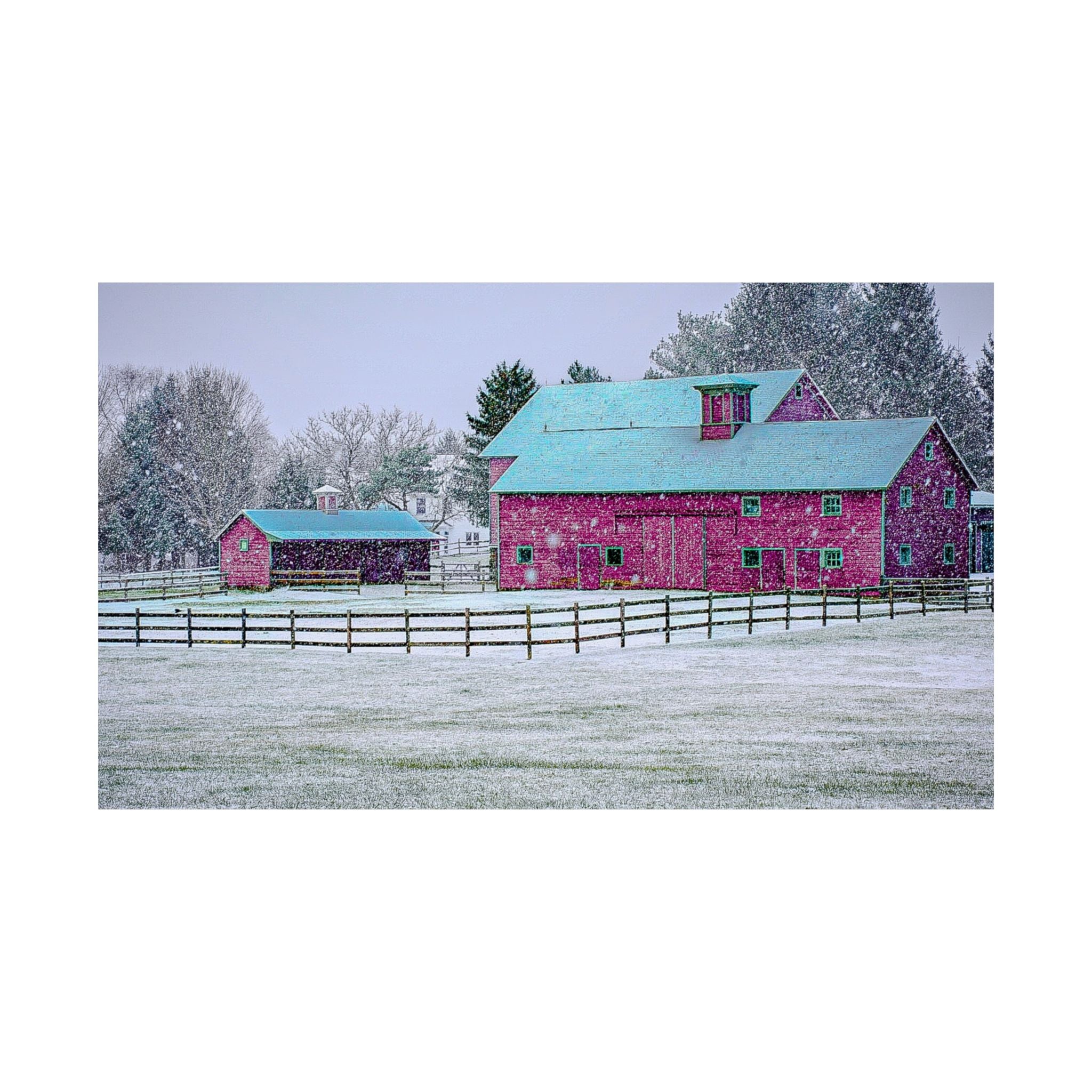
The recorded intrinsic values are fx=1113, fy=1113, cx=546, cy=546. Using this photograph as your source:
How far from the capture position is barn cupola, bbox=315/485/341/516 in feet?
39.9

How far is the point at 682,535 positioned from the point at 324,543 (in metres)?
5.38

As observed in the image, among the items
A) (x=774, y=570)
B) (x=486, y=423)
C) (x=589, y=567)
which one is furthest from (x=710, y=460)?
(x=486, y=423)

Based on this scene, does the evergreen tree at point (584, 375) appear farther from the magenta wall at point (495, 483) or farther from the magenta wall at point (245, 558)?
the magenta wall at point (245, 558)

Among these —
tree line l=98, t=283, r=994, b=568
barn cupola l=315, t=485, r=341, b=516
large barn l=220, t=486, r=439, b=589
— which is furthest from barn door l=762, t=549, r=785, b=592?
barn cupola l=315, t=485, r=341, b=516

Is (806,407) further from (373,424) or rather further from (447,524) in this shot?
(373,424)

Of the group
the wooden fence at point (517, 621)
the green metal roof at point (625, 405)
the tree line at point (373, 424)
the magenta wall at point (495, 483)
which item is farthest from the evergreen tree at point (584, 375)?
the wooden fence at point (517, 621)

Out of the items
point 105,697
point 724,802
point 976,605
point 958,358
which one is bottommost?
point 724,802

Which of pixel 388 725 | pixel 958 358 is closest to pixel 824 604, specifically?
pixel 958 358

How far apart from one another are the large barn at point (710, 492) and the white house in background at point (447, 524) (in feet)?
Answer: 0.86

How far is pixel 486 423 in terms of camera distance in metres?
12.5

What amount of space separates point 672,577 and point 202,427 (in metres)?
6.95

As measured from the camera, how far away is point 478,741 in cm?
997

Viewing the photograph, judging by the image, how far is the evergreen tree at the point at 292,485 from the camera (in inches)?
Result: 464

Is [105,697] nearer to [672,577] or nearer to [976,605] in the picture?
[672,577]
